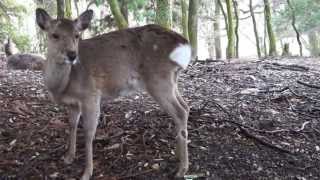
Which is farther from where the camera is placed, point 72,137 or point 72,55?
point 72,137

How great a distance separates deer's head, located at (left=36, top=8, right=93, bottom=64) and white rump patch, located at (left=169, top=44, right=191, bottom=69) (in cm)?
74

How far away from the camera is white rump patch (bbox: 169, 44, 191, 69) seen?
152 inches

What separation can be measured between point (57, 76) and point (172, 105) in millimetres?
915

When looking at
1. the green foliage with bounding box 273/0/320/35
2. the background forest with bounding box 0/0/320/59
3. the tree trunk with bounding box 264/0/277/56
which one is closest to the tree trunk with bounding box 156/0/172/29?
the background forest with bounding box 0/0/320/59

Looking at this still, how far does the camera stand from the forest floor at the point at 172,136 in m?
3.85

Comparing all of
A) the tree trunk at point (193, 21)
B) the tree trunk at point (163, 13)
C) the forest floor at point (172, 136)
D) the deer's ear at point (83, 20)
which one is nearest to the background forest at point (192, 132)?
the forest floor at point (172, 136)

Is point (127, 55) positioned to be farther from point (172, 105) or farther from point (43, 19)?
point (43, 19)

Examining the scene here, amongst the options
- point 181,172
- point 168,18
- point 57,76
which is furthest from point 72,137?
point 168,18

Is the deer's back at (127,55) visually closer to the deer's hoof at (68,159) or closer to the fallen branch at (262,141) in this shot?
the deer's hoof at (68,159)

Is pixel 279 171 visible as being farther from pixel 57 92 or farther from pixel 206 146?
pixel 57 92

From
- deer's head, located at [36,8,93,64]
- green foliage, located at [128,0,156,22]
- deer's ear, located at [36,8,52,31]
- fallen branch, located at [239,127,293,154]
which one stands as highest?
green foliage, located at [128,0,156,22]

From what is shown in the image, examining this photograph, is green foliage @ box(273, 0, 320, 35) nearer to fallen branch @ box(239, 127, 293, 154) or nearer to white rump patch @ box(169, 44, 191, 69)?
fallen branch @ box(239, 127, 293, 154)

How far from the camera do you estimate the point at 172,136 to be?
172 inches

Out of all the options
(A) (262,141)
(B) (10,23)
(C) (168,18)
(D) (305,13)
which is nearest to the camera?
(A) (262,141)
